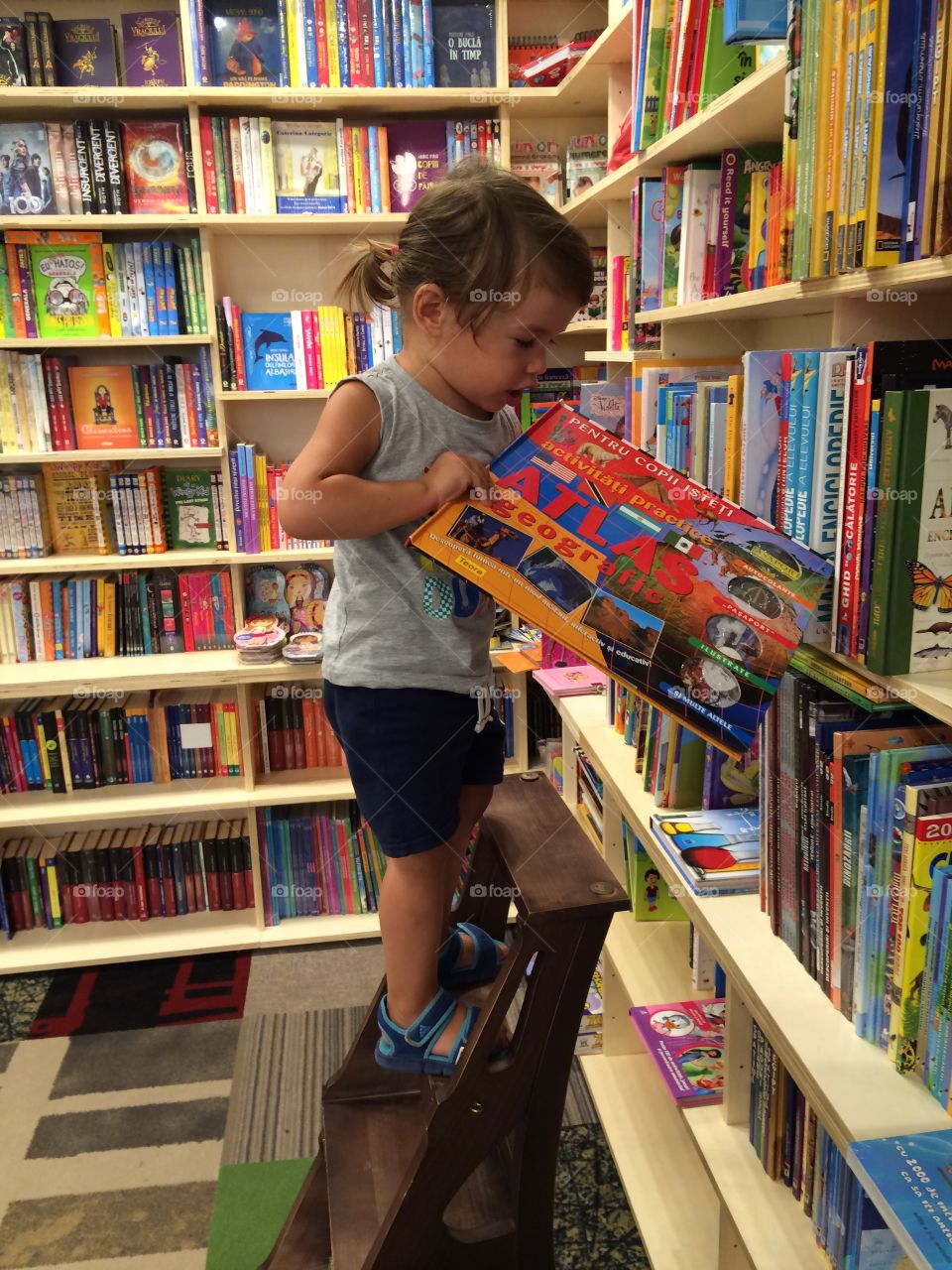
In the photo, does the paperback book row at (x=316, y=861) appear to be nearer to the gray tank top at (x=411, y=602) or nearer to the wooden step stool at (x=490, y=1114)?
the wooden step stool at (x=490, y=1114)

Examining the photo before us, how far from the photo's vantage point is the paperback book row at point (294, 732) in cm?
281

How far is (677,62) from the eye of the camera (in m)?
1.60

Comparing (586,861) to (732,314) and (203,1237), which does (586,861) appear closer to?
(732,314)

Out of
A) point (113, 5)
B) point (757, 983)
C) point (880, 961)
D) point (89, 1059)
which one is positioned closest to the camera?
point (880, 961)

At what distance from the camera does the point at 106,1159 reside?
2.02m

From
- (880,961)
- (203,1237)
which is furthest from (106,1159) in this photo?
(880,961)

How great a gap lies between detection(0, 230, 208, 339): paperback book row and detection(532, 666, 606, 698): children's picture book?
50.1 inches

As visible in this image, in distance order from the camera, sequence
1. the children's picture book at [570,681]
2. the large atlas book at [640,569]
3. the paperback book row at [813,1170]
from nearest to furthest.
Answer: the large atlas book at [640,569] → the paperback book row at [813,1170] → the children's picture book at [570,681]

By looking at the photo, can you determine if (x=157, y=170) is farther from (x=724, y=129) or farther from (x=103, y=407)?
(x=724, y=129)

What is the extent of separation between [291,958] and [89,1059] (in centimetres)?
59

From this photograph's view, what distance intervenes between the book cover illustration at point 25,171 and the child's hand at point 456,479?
1923mm

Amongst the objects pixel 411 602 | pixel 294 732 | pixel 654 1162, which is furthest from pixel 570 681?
pixel 411 602

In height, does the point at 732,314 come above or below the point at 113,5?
below

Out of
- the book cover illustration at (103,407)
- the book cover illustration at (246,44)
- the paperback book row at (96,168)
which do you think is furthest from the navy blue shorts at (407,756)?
the book cover illustration at (246,44)
